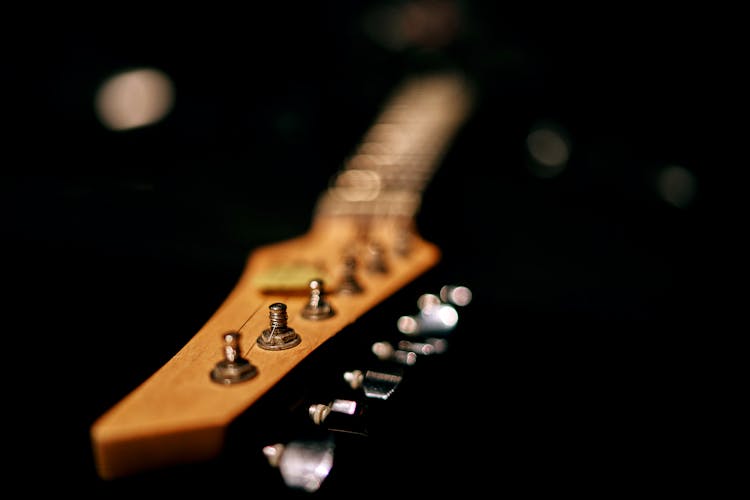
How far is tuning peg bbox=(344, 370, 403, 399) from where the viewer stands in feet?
2.59

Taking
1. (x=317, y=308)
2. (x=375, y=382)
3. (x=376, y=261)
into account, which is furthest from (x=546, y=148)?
(x=375, y=382)

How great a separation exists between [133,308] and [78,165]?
1598mm

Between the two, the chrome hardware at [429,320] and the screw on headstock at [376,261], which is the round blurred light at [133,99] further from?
the chrome hardware at [429,320]

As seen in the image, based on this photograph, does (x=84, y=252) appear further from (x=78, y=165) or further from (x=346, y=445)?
(x=346, y=445)

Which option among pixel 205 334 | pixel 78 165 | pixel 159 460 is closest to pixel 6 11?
pixel 78 165

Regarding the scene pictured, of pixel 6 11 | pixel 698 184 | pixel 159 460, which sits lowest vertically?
pixel 159 460

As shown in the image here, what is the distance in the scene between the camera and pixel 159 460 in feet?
2.19

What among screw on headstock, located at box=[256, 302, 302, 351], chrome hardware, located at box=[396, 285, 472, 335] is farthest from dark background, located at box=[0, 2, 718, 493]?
screw on headstock, located at box=[256, 302, 302, 351]

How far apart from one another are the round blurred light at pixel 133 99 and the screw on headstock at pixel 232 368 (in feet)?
9.89

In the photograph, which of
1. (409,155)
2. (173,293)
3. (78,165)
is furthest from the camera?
(78,165)

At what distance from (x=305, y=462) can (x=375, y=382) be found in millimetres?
171

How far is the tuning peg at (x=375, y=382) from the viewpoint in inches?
31.0

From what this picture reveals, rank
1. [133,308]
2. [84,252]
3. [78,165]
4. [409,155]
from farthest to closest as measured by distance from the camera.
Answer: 1. [78,165]
2. [409,155]
3. [84,252]
4. [133,308]

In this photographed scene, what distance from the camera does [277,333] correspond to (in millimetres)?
841
